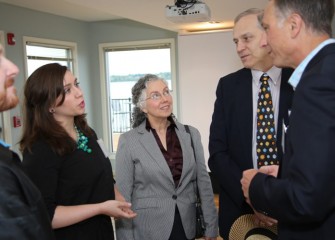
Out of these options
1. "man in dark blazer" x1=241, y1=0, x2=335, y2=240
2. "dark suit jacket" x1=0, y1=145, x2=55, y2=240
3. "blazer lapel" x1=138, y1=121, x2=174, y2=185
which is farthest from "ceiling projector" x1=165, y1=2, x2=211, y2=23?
"dark suit jacket" x1=0, y1=145, x2=55, y2=240

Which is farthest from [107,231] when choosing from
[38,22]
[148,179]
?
[38,22]

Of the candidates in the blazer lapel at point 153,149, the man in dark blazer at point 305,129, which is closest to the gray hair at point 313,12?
the man in dark blazer at point 305,129

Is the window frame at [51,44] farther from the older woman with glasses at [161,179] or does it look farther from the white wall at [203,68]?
the older woman with glasses at [161,179]

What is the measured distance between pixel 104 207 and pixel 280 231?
0.79 metres

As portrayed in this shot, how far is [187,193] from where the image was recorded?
6.49 ft

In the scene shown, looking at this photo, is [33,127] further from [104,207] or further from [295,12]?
[295,12]

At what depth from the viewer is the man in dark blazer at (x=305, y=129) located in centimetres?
85

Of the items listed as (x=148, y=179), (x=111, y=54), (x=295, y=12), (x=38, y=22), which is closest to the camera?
(x=295, y=12)

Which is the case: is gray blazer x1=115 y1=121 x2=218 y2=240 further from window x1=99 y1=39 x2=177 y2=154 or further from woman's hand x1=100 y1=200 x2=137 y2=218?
window x1=99 y1=39 x2=177 y2=154

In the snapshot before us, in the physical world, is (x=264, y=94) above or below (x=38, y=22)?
below

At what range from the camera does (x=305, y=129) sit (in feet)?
2.86

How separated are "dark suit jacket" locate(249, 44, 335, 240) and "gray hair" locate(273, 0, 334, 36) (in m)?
0.08

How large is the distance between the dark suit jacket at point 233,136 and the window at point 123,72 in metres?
4.83

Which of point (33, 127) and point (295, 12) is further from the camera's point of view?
point (33, 127)
